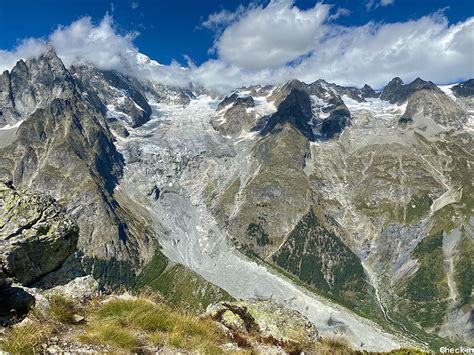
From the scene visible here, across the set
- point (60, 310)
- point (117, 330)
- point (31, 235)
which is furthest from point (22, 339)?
point (31, 235)

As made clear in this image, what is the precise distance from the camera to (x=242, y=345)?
15.9m

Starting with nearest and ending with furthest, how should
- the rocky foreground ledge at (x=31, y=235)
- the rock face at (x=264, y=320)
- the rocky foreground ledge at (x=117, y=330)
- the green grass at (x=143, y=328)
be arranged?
the rocky foreground ledge at (x=117, y=330), the green grass at (x=143, y=328), the rocky foreground ledge at (x=31, y=235), the rock face at (x=264, y=320)

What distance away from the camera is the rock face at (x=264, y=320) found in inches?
824

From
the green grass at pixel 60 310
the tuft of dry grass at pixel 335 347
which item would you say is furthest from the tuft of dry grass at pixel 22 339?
the tuft of dry grass at pixel 335 347

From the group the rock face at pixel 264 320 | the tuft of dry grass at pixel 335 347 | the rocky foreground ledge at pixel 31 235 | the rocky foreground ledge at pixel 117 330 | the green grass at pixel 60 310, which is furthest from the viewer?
the rock face at pixel 264 320

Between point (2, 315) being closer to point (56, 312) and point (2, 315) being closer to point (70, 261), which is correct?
point (56, 312)

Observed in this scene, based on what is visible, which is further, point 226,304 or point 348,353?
point 226,304

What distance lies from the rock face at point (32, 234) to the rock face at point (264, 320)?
763cm

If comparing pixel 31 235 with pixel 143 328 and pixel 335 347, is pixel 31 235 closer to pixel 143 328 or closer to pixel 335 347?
pixel 143 328

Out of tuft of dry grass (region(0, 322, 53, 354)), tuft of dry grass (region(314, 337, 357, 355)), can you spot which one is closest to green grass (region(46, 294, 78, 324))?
tuft of dry grass (region(0, 322, 53, 354))

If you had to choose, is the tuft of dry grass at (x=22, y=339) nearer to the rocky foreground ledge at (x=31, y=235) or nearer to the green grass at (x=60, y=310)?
the green grass at (x=60, y=310)

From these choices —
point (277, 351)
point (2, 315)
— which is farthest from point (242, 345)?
point (2, 315)

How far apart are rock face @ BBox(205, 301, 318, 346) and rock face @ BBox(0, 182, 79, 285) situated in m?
7.63

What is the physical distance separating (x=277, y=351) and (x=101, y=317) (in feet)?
22.8
